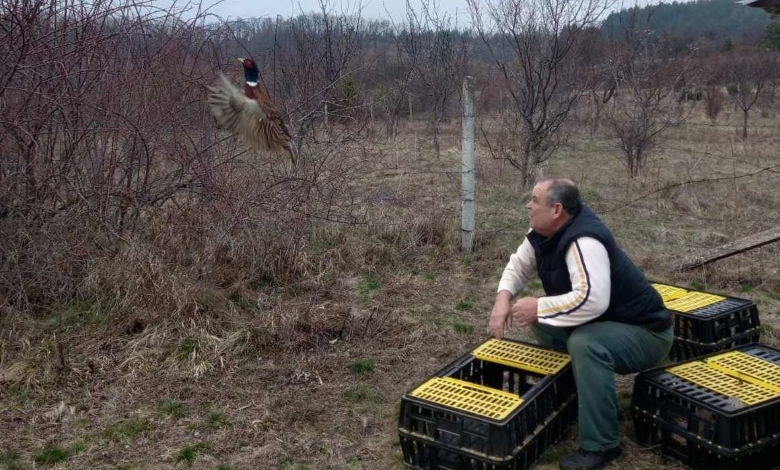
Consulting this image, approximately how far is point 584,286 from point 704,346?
124cm

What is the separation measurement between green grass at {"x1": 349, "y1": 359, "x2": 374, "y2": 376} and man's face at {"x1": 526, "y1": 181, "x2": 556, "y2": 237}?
155 cm

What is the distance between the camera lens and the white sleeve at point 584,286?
3062mm

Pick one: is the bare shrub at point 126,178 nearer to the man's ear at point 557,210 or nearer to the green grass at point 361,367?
the green grass at point 361,367

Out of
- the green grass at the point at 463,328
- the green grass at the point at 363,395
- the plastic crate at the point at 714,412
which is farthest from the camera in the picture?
the green grass at the point at 463,328

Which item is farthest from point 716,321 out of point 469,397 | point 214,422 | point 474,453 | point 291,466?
point 214,422

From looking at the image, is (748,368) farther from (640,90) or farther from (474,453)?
(640,90)

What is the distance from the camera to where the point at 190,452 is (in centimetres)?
339

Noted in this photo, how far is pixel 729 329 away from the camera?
3.93m

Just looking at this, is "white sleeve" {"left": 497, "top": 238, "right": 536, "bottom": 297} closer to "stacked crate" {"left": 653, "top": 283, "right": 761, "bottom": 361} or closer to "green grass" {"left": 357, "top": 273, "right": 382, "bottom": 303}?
"stacked crate" {"left": 653, "top": 283, "right": 761, "bottom": 361}

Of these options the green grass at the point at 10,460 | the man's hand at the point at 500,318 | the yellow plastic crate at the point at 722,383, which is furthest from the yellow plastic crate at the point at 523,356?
the green grass at the point at 10,460

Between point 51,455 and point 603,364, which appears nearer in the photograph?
point 603,364

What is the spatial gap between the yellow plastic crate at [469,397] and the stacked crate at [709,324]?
1.41 m

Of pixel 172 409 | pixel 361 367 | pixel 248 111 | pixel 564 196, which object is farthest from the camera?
pixel 248 111

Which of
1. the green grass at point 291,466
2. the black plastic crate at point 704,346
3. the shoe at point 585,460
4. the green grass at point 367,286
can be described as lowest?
the green grass at point 291,466
